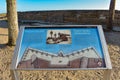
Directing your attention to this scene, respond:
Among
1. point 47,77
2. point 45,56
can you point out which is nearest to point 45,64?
point 45,56

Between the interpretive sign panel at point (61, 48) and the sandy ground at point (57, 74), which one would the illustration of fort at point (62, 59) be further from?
the sandy ground at point (57, 74)

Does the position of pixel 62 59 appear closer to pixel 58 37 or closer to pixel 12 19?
pixel 58 37

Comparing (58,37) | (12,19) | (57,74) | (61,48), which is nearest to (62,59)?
(61,48)

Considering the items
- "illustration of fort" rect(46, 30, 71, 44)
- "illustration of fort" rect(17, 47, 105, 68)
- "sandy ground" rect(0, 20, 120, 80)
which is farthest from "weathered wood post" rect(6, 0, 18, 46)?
"illustration of fort" rect(17, 47, 105, 68)

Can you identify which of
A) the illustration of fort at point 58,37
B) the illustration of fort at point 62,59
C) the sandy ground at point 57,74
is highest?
the illustration of fort at point 58,37

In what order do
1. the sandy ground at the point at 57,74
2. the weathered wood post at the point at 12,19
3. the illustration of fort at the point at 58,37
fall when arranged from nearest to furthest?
the illustration of fort at the point at 58,37 → the sandy ground at the point at 57,74 → the weathered wood post at the point at 12,19

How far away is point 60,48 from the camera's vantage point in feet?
13.7

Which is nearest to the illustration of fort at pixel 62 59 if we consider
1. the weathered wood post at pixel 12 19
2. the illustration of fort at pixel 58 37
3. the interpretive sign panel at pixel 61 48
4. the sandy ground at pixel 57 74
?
the interpretive sign panel at pixel 61 48

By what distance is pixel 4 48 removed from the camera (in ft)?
26.4

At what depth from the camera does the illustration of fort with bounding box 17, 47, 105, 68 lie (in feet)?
12.9

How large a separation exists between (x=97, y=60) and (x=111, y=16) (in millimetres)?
6898

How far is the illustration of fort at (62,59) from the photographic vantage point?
3.93m

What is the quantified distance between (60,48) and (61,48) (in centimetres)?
2

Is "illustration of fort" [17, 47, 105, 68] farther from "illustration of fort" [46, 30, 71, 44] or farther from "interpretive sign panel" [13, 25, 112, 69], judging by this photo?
"illustration of fort" [46, 30, 71, 44]
